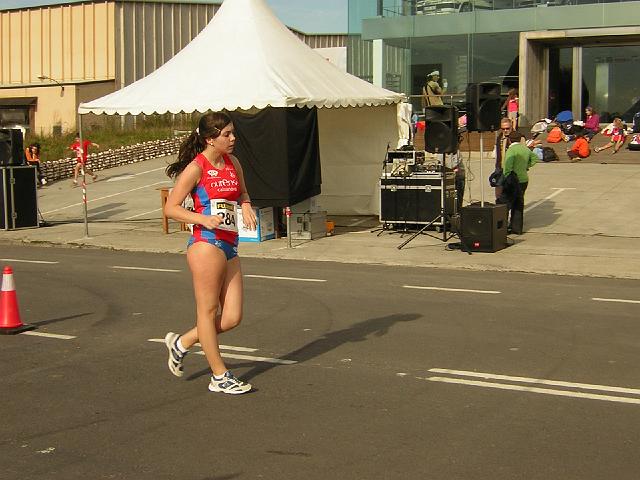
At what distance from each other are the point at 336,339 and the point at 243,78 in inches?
367

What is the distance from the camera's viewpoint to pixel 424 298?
11172mm

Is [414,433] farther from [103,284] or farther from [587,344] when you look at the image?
[103,284]

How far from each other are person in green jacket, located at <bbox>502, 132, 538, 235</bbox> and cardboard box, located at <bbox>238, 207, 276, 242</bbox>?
4.33 meters

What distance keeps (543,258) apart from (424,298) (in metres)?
4.24

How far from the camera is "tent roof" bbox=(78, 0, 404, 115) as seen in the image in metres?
16.9

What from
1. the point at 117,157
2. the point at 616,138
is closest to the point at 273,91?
the point at 616,138

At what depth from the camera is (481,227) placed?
1528 centimetres

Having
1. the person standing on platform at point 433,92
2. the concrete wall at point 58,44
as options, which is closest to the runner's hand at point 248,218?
the person standing on platform at point 433,92

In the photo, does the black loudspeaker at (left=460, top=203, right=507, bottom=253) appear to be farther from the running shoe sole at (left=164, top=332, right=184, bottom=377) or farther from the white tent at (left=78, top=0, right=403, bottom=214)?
the running shoe sole at (left=164, top=332, right=184, bottom=377)

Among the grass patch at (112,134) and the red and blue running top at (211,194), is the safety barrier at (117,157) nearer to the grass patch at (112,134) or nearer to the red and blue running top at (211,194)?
the grass patch at (112,134)

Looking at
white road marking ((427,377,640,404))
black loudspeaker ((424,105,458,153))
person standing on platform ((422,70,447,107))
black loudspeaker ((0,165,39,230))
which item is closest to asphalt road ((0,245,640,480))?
Result: white road marking ((427,377,640,404))

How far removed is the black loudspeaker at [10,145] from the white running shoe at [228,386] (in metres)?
14.8

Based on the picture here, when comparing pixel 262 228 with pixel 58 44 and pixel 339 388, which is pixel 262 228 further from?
pixel 58 44

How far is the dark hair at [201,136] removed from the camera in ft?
21.9
